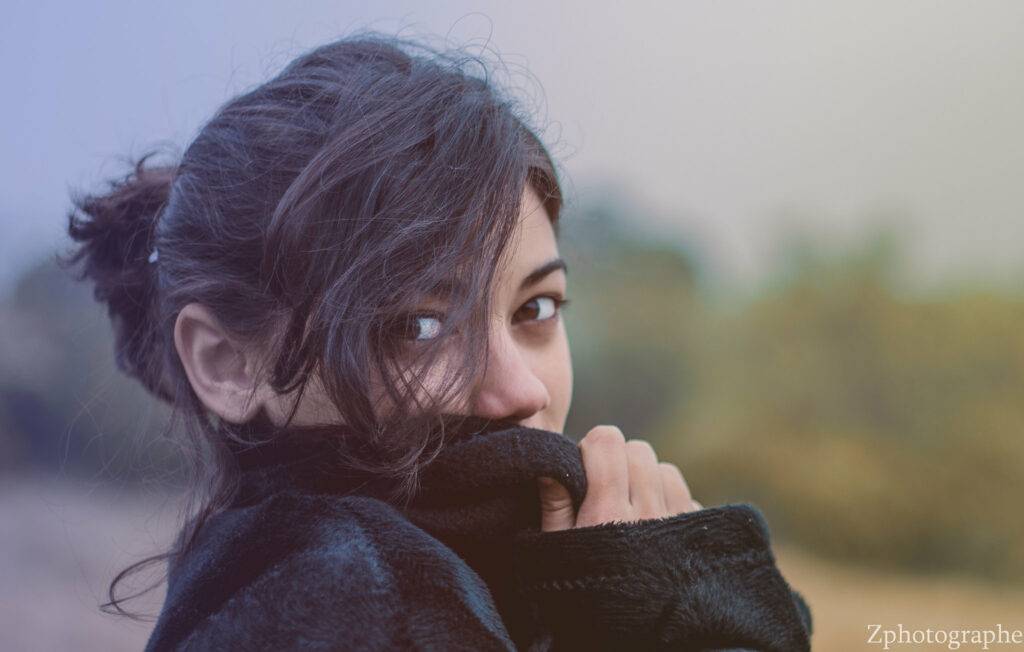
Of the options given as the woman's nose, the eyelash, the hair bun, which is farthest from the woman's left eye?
the hair bun

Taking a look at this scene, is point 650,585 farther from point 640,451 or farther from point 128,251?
point 128,251

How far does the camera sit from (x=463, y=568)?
0.67 meters

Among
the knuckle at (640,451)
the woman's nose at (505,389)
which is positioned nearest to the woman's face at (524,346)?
the woman's nose at (505,389)

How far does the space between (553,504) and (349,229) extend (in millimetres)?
318

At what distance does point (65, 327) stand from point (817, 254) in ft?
6.30

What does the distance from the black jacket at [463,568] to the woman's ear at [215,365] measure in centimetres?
5

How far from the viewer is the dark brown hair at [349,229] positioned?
2.54 feet

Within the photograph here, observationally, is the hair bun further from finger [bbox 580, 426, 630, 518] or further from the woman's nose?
finger [bbox 580, 426, 630, 518]

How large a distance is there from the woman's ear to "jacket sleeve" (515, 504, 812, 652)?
0.99 feet

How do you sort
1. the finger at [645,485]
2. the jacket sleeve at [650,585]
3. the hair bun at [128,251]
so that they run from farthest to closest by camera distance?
the hair bun at [128,251], the finger at [645,485], the jacket sleeve at [650,585]

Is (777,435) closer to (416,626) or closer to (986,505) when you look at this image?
(986,505)

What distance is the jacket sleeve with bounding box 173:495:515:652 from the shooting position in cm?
63

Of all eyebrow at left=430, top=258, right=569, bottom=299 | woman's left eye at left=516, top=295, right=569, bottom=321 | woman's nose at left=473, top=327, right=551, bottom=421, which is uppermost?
eyebrow at left=430, top=258, right=569, bottom=299

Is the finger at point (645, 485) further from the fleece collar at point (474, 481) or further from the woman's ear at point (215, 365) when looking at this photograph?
the woman's ear at point (215, 365)
